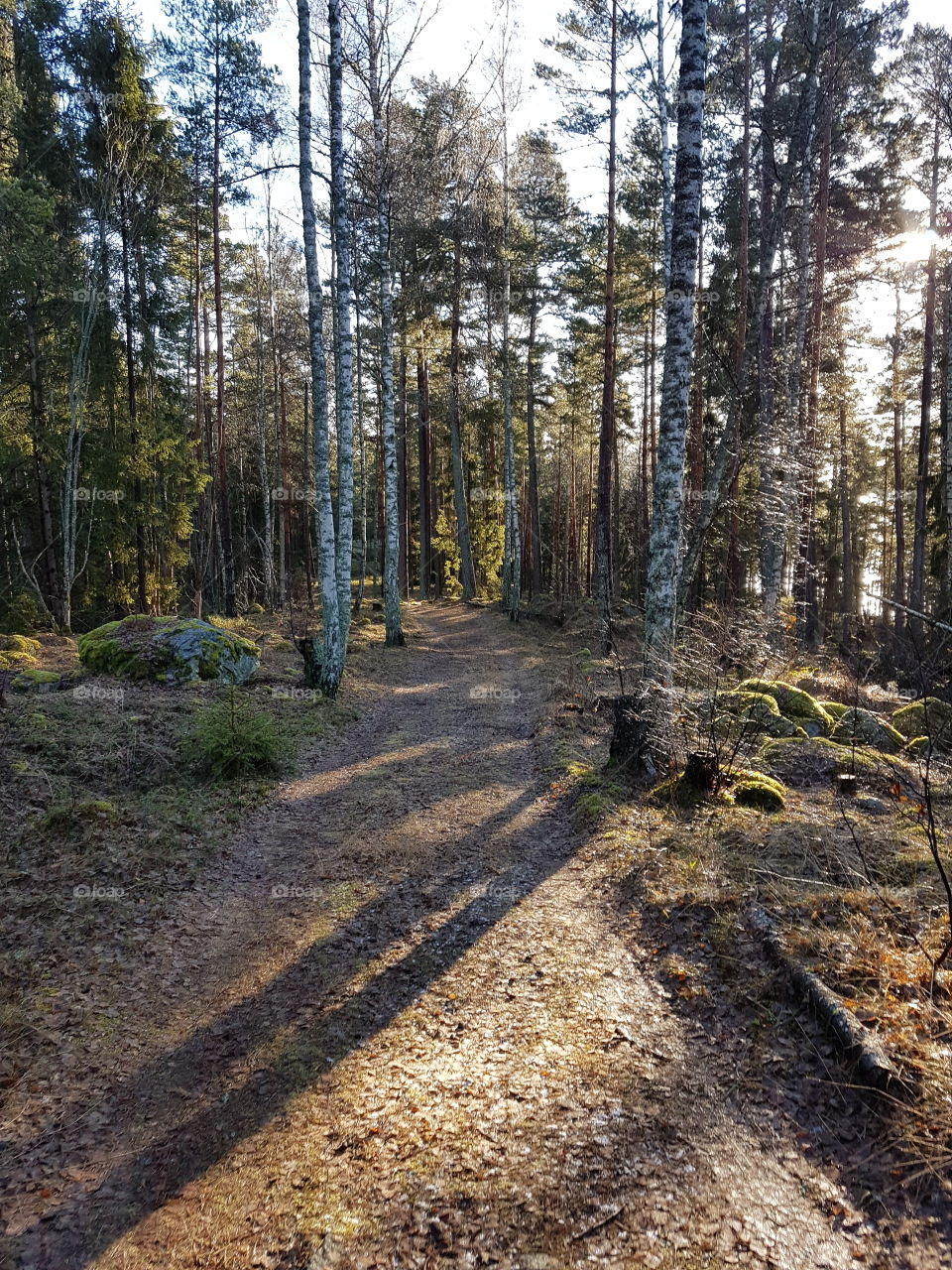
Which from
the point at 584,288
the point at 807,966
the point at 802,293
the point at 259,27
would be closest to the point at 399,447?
the point at 584,288

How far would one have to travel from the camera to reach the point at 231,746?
763 cm

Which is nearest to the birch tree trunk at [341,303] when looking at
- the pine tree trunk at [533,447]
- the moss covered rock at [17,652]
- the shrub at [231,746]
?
the shrub at [231,746]

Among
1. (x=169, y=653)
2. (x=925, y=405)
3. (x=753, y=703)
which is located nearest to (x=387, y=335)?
(x=169, y=653)

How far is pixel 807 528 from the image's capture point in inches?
578

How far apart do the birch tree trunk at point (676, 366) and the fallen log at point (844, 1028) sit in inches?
140

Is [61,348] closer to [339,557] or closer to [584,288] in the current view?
[339,557]

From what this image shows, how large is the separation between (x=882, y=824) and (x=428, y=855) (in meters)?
4.19

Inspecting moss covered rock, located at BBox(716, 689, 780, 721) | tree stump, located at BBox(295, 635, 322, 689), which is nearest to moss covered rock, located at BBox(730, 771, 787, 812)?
moss covered rock, located at BBox(716, 689, 780, 721)

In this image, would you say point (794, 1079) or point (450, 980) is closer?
point (794, 1079)

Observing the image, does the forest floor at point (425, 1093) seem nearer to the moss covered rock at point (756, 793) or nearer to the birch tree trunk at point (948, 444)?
the moss covered rock at point (756, 793)

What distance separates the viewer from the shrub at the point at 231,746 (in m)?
7.55

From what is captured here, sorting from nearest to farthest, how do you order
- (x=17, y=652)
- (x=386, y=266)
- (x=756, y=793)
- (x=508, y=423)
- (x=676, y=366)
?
(x=756, y=793) < (x=676, y=366) < (x=17, y=652) < (x=386, y=266) < (x=508, y=423)

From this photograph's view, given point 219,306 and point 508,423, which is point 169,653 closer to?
point 219,306

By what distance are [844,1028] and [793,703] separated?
293 inches
